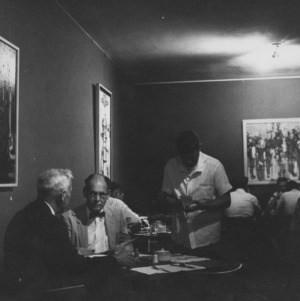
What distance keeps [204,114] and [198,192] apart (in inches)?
189

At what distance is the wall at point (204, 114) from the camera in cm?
823

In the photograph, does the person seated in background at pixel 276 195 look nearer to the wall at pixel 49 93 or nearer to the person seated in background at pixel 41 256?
the wall at pixel 49 93

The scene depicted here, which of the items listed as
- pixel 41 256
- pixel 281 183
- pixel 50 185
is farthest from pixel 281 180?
pixel 41 256

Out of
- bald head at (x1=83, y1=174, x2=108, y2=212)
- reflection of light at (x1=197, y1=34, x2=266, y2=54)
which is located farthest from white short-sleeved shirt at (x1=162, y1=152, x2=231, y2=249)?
reflection of light at (x1=197, y1=34, x2=266, y2=54)

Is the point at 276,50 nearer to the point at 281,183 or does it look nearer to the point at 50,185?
the point at 281,183

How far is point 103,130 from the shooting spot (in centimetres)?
603

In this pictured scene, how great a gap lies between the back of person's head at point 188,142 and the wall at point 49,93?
1158mm

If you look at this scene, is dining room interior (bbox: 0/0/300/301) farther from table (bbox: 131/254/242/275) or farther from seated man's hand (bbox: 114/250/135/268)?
seated man's hand (bbox: 114/250/135/268)

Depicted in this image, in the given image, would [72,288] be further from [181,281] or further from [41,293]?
[181,281]

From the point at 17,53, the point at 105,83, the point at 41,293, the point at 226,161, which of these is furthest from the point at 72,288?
the point at 226,161

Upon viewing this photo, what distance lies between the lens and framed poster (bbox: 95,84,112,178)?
576 centimetres

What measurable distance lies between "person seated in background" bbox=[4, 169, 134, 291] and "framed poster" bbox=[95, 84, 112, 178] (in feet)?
10.6

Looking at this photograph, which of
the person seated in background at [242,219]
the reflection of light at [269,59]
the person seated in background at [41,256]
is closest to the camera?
the person seated in background at [41,256]

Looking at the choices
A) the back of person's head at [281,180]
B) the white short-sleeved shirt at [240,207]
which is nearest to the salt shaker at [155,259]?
the white short-sleeved shirt at [240,207]
